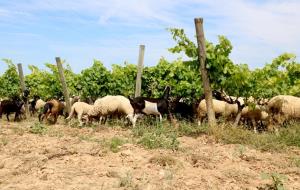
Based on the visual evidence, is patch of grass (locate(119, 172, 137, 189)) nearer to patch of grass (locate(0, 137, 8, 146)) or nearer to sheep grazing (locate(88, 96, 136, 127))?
patch of grass (locate(0, 137, 8, 146))

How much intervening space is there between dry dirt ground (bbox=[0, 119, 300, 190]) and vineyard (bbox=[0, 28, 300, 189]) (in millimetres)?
15

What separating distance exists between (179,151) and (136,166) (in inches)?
63.8

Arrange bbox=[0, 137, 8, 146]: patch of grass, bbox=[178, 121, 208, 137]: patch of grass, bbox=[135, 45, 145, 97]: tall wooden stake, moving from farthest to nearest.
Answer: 1. bbox=[135, 45, 145, 97]: tall wooden stake
2. bbox=[178, 121, 208, 137]: patch of grass
3. bbox=[0, 137, 8, 146]: patch of grass

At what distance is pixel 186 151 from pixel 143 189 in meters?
2.78

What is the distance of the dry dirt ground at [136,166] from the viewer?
740cm

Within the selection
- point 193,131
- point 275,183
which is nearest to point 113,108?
point 193,131

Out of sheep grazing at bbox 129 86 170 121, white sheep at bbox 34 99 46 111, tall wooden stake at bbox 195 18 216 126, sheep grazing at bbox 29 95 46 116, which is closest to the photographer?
tall wooden stake at bbox 195 18 216 126

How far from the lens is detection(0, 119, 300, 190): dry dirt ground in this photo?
740cm

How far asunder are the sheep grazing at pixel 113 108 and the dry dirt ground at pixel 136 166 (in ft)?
12.0

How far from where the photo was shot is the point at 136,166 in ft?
27.3

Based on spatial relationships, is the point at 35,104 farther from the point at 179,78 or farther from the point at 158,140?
the point at 158,140

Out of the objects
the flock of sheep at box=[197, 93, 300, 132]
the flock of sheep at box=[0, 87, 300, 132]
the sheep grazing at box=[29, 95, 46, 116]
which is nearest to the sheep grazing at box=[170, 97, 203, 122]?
the flock of sheep at box=[0, 87, 300, 132]

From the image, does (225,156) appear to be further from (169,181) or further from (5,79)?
(5,79)

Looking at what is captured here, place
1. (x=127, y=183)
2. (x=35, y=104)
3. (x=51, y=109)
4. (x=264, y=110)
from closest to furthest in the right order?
(x=127, y=183) → (x=264, y=110) → (x=51, y=109) → (x=35, y=104)
